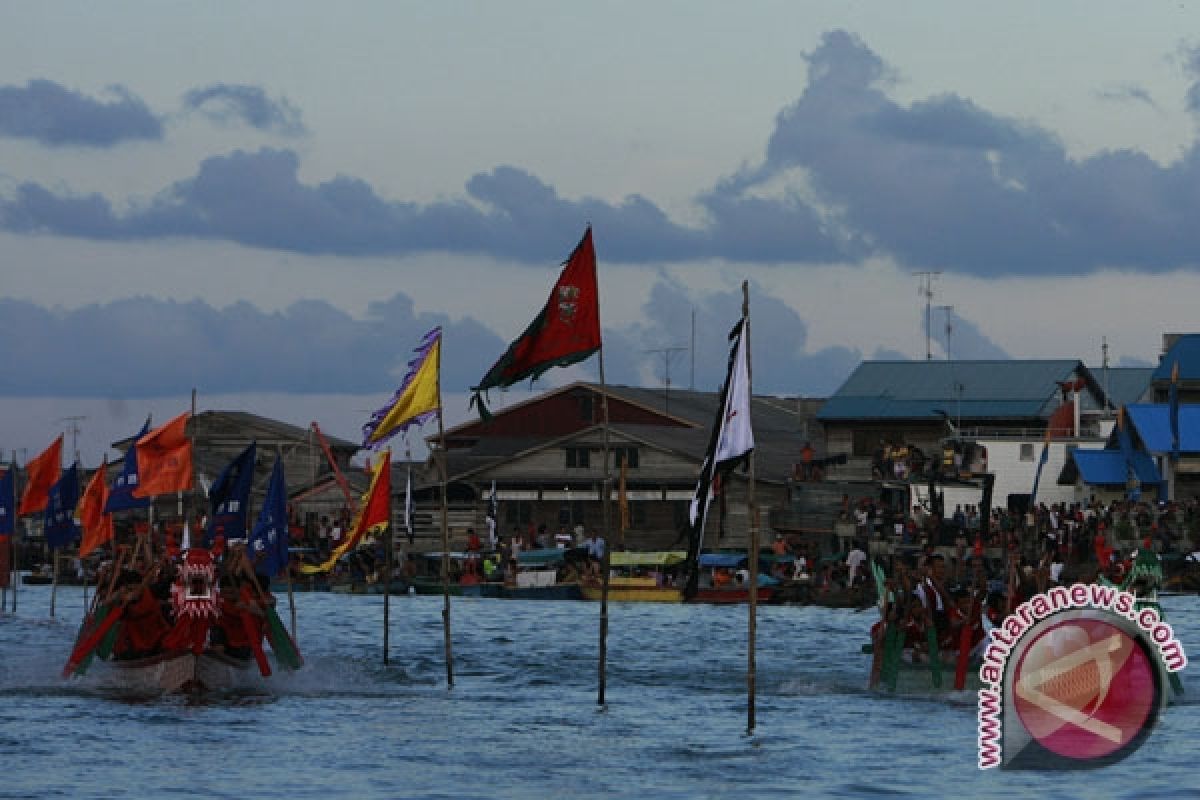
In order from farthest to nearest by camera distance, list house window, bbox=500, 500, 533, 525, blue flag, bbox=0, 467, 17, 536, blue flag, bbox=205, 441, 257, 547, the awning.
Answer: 1. house window, bbox=500, 500, 533, 525
2. the awning
3. blue flag, bbox=0, 467, 17, 536
4. blue flag, bbox=205, 441, 257, 547

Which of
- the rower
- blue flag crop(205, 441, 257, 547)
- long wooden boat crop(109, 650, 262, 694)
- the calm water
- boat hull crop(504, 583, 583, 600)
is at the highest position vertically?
blue flag crop(205, 441, 257, 547)

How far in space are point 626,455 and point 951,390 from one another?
18.1 metres

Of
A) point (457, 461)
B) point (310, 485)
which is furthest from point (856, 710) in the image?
point (310, 485)

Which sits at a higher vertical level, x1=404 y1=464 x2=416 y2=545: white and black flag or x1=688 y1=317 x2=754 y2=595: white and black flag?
x1=404 y1=464 x2=416 y2=545: white and black flag

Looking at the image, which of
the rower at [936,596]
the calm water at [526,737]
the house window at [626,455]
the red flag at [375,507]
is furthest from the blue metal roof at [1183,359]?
the rower at [936,596]

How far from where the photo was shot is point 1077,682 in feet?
87.5

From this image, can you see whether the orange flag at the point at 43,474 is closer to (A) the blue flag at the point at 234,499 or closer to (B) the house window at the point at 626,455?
(A) the blue flag at the point at 234,499

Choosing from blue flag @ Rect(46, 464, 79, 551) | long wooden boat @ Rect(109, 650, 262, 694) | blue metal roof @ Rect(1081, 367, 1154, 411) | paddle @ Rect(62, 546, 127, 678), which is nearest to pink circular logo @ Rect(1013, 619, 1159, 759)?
long wooden boat @ Rect(109, 650, 262, 694)

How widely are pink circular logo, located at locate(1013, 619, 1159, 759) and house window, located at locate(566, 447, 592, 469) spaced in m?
65.5

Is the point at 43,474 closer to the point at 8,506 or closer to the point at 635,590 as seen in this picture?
the point at 8,506

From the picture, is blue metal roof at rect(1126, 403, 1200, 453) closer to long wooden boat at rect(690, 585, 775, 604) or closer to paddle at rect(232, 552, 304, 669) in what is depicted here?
long wooden boat at rect(690, 585, 775, 604)

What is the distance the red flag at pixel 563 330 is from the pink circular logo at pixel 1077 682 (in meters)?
8.64

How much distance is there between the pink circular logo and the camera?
2539 cm

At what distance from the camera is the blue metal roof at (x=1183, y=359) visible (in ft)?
350
